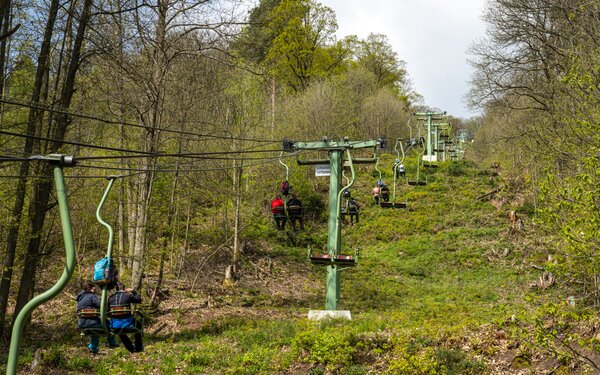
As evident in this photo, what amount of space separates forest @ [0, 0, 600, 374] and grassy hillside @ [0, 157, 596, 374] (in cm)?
9

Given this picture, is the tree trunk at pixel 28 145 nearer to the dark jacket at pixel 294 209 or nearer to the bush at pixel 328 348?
the dark jacket at pixel 294 209

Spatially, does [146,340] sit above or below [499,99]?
below

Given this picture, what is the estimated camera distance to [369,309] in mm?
21250

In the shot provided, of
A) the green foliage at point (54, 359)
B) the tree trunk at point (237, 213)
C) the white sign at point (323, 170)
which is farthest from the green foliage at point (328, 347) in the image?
the tree trunk at point (237, 213)

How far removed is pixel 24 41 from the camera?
1650 cm

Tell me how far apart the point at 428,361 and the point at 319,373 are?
2.51 m

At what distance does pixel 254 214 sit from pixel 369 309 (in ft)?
23.5

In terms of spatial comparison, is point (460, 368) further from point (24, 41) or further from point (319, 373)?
point (24, 41)

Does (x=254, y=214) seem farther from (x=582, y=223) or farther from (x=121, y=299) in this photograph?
(x=582, y=223)

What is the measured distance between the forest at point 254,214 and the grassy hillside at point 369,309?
0.29 ft

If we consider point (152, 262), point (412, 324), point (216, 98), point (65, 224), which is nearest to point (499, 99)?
point (216, 98)

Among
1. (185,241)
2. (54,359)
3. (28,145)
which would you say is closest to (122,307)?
(54,359)

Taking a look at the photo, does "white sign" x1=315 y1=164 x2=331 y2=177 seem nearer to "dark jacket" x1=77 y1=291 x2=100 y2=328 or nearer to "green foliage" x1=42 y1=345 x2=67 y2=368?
"green foliage" x1=42 y1=345 x2=67 y2=368

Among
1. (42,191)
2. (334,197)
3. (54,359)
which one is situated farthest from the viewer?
(334,197)
